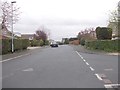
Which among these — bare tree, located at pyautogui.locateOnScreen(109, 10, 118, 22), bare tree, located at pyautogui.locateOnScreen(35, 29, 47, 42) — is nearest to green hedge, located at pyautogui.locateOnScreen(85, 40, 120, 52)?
bare tree, located at pyautogui.locateOnScreen(109, 10, 118, 22)

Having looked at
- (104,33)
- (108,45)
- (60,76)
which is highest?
(104,33)

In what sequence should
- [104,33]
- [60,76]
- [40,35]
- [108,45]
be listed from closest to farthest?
[60,76] < [108,45] < [104,33] < [40,35]

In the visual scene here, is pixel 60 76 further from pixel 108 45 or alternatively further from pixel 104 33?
pixel 104 33

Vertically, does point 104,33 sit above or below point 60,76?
above

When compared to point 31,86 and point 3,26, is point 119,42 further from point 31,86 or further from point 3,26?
point 31,86

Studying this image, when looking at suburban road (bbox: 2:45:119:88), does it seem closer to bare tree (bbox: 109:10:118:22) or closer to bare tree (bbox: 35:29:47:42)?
bare tree (bbox: 109:10:118:22)

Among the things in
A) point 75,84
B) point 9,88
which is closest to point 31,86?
point 9,88

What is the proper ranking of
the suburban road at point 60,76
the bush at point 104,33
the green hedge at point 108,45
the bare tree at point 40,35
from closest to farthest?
the suburban road at point 60,76 → the green hedge at point 108,45 → the bush at point 104,33 → the bare tree at point 40,35

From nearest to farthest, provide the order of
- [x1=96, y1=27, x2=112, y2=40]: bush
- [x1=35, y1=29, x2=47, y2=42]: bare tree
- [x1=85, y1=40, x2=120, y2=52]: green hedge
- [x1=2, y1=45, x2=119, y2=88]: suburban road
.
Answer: [x1=2, y1=45, x2=119, y2=88]: suburban road
[x1=85, y1=40, x2=120, y2=52]: green hedge
[x1=96, y1=27, x2=112, y2=40]: bush
[x1=35, y1=29, x2=47, y2=42]: bare tree

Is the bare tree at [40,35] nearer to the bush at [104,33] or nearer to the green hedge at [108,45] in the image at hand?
the bush at [104,33]

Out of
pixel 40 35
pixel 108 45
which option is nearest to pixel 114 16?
pixel 108 45

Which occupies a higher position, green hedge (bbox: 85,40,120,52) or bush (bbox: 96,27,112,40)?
bush (bbox: 96,27,112,40)

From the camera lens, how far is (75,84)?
1075cm

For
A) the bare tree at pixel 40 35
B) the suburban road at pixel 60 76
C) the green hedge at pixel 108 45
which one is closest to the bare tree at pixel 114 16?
the green hedge at pixel 108 45
